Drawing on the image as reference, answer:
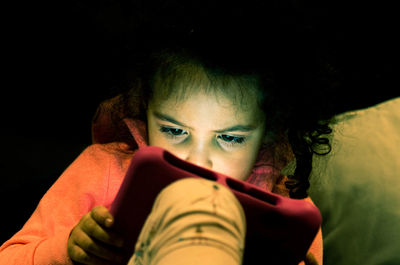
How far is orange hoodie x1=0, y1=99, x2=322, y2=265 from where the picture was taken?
0.48 m

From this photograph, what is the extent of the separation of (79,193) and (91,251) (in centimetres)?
21

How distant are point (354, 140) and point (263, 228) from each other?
1.74 ft

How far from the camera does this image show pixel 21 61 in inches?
35.2

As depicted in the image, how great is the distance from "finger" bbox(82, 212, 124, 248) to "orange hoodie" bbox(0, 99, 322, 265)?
0.09 metres

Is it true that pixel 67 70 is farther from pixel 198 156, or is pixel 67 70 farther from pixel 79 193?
pixel 198 156

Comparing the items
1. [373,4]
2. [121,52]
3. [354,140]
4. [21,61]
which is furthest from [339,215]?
[21,61]

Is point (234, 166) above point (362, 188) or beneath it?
above

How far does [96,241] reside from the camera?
39 centimetres

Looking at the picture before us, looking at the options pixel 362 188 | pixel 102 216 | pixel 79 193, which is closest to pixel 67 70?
pixel 79 193

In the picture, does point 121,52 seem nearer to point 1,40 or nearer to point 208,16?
point 208,16

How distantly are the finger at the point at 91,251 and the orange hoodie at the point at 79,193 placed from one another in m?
0.04

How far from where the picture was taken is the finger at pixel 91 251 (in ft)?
1.23

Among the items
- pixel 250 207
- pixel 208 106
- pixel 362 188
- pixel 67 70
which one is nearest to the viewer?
pixel 250 207

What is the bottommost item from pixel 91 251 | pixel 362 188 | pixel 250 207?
pixel 362 188
